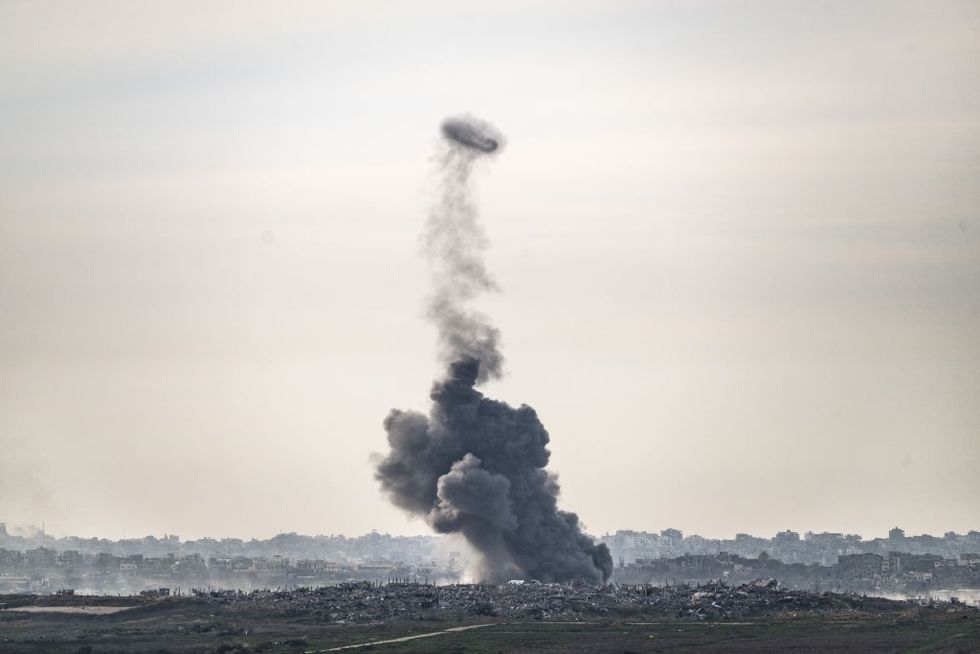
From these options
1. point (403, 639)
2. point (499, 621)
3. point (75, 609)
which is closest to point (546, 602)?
point (499, 621)

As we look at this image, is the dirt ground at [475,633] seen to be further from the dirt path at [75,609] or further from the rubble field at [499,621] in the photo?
the dirt path at [75,609]

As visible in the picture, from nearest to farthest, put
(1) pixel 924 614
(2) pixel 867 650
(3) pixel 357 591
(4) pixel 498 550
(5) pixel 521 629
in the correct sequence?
(2) pixel 867 650
(5) pixel 521 629
(1) pixel 924 614
(3) pixel 357 591
(4) pixel 498 550

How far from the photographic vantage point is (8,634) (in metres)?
146

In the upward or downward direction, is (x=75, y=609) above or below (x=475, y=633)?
above

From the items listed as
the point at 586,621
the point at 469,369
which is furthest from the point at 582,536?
the point at 586,621

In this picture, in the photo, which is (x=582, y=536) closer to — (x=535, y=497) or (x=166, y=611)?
(x=535, y=497)

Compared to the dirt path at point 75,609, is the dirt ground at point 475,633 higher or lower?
lower

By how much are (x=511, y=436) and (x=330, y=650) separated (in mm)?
61679

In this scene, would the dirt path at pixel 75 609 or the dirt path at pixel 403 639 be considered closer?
the dirt path at pixel 403 639

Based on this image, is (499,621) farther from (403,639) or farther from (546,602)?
(403,639)

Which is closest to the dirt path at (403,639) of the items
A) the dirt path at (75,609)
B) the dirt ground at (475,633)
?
the dirt ground at (475,633)

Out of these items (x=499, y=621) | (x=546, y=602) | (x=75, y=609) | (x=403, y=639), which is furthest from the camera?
(x=75, y=609)

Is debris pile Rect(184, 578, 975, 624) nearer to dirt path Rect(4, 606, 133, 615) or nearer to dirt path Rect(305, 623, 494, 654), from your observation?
Answer: dirt path Rect(305, 623, 494, 654)

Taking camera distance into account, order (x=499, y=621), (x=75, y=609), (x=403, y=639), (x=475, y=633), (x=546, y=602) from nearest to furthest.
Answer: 1. (x=403, y=639)
2. (x=475, y=633)
3. (x=499, y=621)
4. (x=546, y=602)
5. (x=75, y=609)
